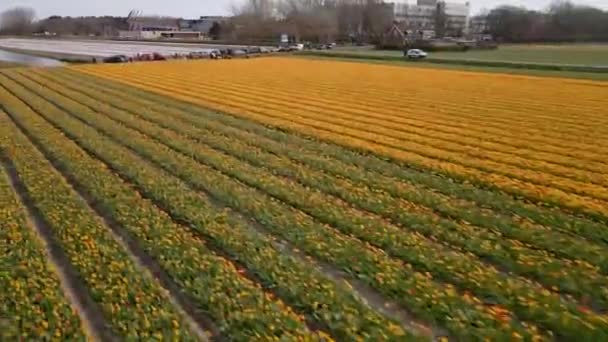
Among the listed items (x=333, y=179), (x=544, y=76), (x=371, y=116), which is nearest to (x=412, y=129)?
(x=371, y=116)

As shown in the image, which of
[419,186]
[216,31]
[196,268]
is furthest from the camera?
[216,31]

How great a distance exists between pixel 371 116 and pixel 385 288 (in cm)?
1275

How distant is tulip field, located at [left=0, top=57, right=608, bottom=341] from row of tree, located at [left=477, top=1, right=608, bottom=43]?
84.6m

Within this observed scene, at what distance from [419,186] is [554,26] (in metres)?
96.4

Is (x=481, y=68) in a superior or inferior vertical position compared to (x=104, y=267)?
superior

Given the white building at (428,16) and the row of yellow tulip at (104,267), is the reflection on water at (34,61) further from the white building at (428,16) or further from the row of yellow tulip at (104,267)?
the white building at (428,16)

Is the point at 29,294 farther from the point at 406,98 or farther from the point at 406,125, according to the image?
the point at 406,98

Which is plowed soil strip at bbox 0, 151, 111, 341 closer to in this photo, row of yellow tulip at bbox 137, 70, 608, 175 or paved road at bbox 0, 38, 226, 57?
row of yellow tulip at bbox 137, 70, 608, 175

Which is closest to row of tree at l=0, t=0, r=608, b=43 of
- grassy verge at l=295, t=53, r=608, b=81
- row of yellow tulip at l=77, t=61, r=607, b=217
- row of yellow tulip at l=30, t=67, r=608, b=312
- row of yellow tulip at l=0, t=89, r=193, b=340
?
grassy verge at l=295, t=53, r=608, b=81

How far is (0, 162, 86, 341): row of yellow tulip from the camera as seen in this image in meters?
4.64

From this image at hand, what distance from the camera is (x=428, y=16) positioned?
132375 mm

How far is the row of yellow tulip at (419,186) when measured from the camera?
7152 mm

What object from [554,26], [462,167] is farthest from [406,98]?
[554,26]

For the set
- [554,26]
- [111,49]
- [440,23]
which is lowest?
[111,49]
